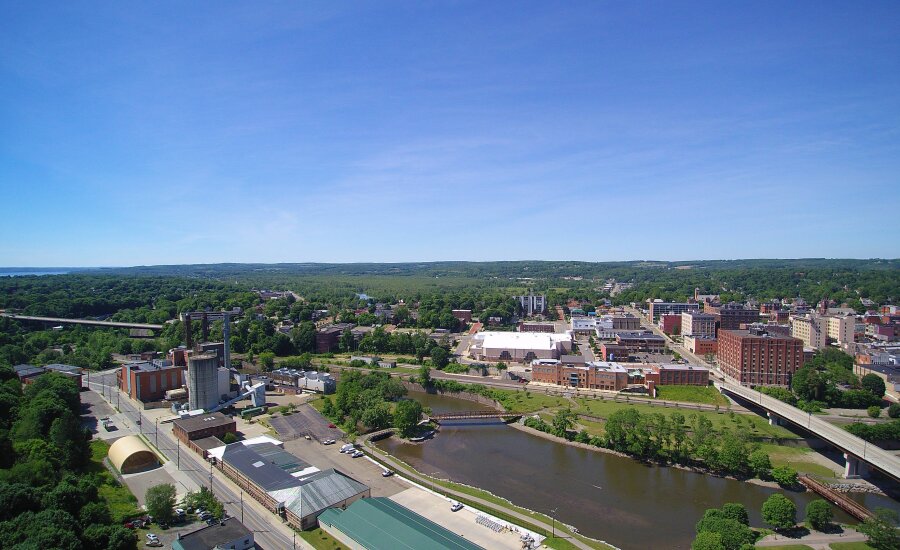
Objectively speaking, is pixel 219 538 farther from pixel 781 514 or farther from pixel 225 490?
pixel 781 514

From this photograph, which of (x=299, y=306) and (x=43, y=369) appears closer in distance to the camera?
(x=43, y=369)

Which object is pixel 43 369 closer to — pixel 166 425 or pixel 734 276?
pixel 166 425

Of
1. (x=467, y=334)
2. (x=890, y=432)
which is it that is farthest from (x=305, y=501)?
(x=467, y=334)

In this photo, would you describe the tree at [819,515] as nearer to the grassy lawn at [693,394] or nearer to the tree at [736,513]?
the tree at [736,513]

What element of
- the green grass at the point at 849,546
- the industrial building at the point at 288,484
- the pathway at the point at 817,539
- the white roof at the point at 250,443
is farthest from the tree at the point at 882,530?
the white roof at the point at 250,443

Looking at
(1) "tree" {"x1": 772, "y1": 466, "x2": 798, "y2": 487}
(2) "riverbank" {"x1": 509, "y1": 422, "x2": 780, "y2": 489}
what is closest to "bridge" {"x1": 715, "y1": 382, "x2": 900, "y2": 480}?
(1) "tree" {"x1": 772, "y1": 466, "x2": 798, "y2": 487}

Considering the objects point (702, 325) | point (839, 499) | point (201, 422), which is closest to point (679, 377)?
point (839, 499)

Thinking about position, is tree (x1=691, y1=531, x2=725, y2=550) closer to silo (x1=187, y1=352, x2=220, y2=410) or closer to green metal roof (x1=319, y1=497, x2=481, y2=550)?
green metal roof (x1=319, y1=497, x2=481, y2=550)
